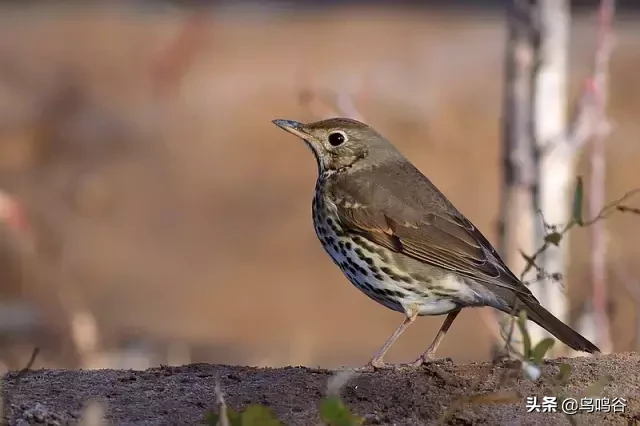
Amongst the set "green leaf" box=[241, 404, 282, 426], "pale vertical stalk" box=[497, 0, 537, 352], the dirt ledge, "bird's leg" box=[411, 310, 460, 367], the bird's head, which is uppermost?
"pale vertical stalk" box=[497, 0, 537, 352]

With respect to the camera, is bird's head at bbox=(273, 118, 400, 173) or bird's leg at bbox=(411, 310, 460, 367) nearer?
bird's leg at bbox=(411, 310, 460, 367)

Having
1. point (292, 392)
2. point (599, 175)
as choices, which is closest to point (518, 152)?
point (599, 175)

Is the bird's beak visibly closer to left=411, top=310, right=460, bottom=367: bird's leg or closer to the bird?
the bird

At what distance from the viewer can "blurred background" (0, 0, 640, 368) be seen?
390 inches

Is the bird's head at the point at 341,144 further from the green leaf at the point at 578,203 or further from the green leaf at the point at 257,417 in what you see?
the green leaf at the point at 257,417

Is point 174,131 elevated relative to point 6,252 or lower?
elevated

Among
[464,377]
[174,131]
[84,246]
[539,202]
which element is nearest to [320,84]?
[174,131]

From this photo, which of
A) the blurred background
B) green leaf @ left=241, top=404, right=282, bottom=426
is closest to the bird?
green leaf @ left=241, top=404, right=282, bottom=426

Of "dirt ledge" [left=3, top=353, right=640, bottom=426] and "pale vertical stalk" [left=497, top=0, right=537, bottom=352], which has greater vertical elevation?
"pale vertical stalk" [left=497, top=0, right=537, bottom=352]

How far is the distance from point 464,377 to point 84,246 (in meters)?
8.04

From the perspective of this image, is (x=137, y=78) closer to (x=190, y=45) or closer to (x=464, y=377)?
(x=190, y=45)

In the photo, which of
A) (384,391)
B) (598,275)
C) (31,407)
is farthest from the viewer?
(598,275)

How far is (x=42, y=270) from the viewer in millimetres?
10805

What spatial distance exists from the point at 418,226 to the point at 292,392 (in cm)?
125
